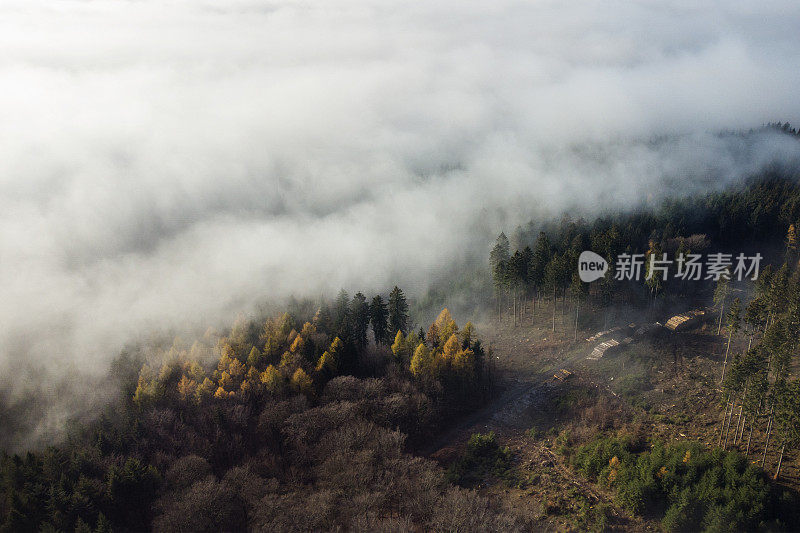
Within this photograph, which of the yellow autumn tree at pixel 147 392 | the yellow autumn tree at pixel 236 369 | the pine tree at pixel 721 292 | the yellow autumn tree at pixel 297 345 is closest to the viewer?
the yellow autumn tree at pixel 147 392

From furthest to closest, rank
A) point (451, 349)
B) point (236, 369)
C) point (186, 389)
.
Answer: point (451, 349) → point (236, 369) → point (186, 389)

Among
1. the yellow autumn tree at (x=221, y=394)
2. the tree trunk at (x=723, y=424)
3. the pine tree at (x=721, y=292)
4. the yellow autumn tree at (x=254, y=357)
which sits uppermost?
the pine tree at (x=721, y=292)

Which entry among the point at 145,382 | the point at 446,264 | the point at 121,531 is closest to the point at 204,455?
the point at 121,531

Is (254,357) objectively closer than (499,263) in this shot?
Yes

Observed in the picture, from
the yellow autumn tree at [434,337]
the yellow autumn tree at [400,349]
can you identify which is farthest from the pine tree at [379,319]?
the yellow autumn tree at [400,349]

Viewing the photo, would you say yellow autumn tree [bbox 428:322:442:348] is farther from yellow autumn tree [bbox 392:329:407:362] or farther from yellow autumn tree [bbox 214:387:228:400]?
yellow autumn tree [bbox 214:387:228:400]

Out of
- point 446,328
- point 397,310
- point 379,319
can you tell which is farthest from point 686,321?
point 379,319

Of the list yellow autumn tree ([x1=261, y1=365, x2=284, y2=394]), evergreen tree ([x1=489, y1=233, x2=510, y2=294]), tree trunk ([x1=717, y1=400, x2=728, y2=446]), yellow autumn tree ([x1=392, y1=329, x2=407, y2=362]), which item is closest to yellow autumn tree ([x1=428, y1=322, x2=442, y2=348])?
yellow autumn tree ([x1=392, y1=329, x2=407, y2=362])

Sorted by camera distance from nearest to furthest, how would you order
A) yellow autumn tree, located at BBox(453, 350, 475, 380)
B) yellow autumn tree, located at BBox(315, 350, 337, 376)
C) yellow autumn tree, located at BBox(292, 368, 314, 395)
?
yellow autumn tree, located at BBox(292, 368, 314, 395) < yellow autumn tree, located at BBox(315, 350, 337, 376) < yellow autumn tree, located at BBox(453, 350, 475, 380)

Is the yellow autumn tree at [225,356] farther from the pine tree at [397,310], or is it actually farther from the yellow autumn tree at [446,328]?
the yellow autumn tree at [446,328]

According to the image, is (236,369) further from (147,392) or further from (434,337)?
(434,337)

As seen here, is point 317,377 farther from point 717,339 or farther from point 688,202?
point 688,202
